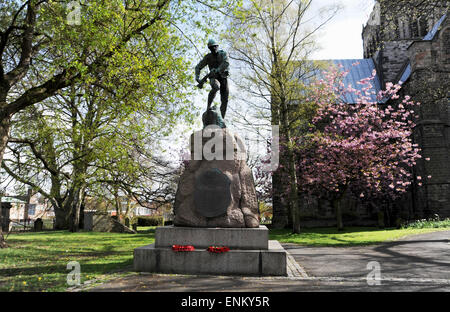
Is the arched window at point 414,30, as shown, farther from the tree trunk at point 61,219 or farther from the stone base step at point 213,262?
the tree trunk at point 61,219

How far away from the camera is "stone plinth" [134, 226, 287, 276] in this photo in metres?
6.43

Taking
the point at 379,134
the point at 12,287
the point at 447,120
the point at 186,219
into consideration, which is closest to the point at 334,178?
the point at 379,134

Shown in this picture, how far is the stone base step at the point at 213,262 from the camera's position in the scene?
6418 mm

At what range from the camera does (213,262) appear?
6.51 m

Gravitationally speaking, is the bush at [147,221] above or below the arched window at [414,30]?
below

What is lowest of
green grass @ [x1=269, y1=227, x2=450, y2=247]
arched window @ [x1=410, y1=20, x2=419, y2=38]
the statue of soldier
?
green grass @ [x1=269, y1=227, x2=450, y2=247]

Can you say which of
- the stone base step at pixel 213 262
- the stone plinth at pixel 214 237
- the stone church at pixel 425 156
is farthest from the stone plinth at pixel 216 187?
the stone church at pixel 425 156

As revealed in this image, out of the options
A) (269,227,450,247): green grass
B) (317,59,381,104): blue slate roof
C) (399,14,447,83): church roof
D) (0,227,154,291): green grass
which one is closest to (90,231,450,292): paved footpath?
(0,227,154,291): green grass

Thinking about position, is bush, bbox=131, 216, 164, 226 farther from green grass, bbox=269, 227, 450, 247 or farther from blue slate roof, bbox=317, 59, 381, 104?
blue slate roof, bbox=317, 59, 381, 104

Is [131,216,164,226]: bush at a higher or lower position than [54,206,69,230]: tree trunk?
lower

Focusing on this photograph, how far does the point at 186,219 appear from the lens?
725cm

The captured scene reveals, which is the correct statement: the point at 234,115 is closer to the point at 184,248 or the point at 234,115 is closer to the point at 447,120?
the point at 184,248

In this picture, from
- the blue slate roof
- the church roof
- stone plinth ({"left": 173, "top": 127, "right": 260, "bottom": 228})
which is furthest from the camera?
the blue slate roof

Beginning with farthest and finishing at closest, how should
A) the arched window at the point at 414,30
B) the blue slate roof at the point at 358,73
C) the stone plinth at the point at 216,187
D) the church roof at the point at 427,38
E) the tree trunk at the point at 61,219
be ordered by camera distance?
the arched window at the point at 414,30 < the blue slate roof at the point at 358,73 < the church roof at the point at 427,38 < the tree trunk at the point at 61,219 < the stone plinth at the point at 216,187
